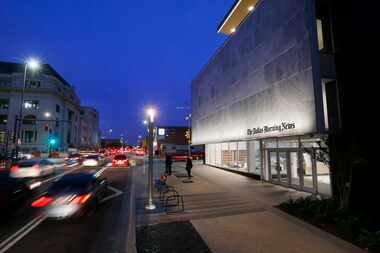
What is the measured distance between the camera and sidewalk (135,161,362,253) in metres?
5.59

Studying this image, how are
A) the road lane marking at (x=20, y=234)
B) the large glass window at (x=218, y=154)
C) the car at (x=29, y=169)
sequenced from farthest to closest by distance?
the large glass window at (x=218, y=154)
the car at (x=29, y=169)
the road lane marking at (x=20, y=234)

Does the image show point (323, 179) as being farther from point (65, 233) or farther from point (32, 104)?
point (32, 104)

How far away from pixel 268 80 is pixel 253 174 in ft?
25.3

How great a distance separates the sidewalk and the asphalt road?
1.00m

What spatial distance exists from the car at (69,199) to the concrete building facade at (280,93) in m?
9.49

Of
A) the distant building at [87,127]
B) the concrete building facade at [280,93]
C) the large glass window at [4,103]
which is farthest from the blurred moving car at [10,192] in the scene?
the distant building at [87,127]

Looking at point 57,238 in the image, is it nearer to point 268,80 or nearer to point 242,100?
point 268,80

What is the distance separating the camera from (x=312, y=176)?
440 inches

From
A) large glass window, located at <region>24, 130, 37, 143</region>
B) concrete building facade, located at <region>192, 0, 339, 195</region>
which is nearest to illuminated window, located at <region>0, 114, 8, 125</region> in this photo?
large glass window, located at <region>24, 130, 37, 143</region>

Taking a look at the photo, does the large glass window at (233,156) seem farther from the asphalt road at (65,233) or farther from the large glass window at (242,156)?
the asphalt road at (65,233)

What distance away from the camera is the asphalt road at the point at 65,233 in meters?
5.69

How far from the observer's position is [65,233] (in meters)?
6.55

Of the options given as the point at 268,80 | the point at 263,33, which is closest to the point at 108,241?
the point at 268,80

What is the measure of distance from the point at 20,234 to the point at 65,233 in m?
1.39
